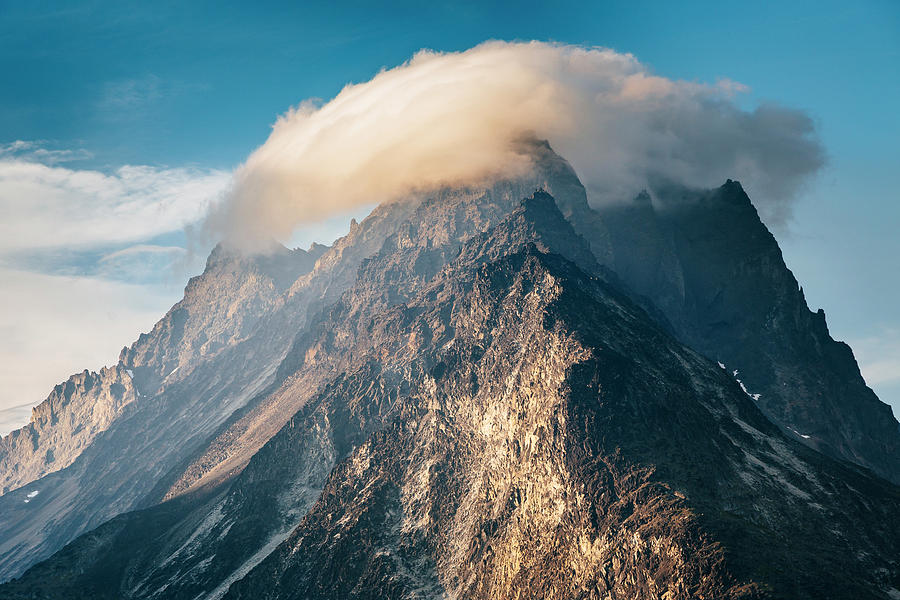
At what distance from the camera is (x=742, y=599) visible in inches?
7869

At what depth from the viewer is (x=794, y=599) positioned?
648ft

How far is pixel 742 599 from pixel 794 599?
13.1 metres
